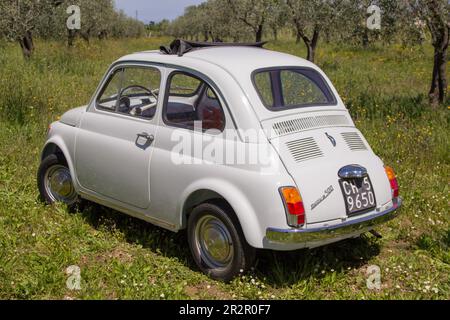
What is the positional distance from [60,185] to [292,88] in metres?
2.87

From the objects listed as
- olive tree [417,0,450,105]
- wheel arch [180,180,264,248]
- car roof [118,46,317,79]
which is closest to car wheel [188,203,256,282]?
wheel arch [180,180,264,248]

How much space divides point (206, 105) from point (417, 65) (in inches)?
655

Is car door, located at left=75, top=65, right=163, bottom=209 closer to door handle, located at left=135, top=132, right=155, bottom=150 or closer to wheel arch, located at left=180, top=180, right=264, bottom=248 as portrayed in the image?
door handle, located at left=135, top=132, right=155, bottom=150

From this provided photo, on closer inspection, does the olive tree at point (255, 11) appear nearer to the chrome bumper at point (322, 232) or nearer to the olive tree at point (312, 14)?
the olive tree at point (312, 14)

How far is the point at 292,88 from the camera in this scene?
183 inches

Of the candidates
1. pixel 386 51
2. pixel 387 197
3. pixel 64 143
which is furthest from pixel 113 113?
pixel 386 51

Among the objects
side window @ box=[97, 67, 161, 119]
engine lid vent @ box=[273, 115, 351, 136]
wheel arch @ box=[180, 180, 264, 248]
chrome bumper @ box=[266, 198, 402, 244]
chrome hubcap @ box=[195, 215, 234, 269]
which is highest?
side window @ box=[97, 67, 161, 119]

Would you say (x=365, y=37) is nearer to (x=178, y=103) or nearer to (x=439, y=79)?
(x=439, y=79)

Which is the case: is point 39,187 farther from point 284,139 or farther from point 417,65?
point 417,65

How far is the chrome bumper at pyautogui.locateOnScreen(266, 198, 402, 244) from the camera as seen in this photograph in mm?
3635

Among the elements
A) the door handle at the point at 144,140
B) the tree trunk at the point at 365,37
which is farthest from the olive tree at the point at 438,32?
the door handle at the point at 144,140

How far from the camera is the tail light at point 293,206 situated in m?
3.62

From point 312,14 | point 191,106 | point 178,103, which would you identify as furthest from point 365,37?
point 312,14

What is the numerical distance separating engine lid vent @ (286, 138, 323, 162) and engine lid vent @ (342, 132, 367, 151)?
40 cm
